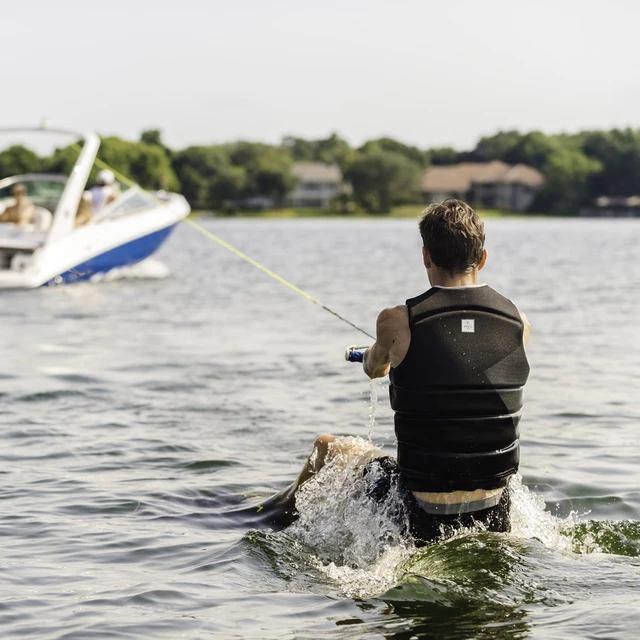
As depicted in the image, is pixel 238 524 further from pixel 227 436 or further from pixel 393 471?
pixel 227 436

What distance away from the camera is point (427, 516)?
5598 mm

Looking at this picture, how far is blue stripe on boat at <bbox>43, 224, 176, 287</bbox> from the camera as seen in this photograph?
24188mm

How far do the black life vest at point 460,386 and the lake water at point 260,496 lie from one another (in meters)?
0.48

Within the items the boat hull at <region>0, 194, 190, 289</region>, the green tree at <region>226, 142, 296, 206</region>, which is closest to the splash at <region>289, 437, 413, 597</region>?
the boat hull at <region>0, 194, 190, 289</region>

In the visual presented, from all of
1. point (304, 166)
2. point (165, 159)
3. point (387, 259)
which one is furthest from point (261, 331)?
point (304, 166)

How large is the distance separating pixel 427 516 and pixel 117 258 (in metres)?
20.7

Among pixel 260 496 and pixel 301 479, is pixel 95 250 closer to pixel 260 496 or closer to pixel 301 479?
pixel 260 496

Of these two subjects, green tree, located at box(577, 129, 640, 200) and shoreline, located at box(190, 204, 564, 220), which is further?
green tree, located at box(577, 129, 640, 200)

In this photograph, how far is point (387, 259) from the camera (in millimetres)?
41562

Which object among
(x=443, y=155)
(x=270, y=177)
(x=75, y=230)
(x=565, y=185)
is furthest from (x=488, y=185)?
(x=75, y=230)

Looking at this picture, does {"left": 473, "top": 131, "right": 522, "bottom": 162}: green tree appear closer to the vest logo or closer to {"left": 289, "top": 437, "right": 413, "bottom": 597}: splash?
{"left": 289, "top": 437, "right": 413, "bottom": 597}: splash

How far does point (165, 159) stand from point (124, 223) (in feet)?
381

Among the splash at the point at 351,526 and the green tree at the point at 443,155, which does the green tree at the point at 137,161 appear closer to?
the green tree at the point at 443,155

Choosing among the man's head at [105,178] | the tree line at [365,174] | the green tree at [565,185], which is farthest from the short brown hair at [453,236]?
the green tree at [565,185]
